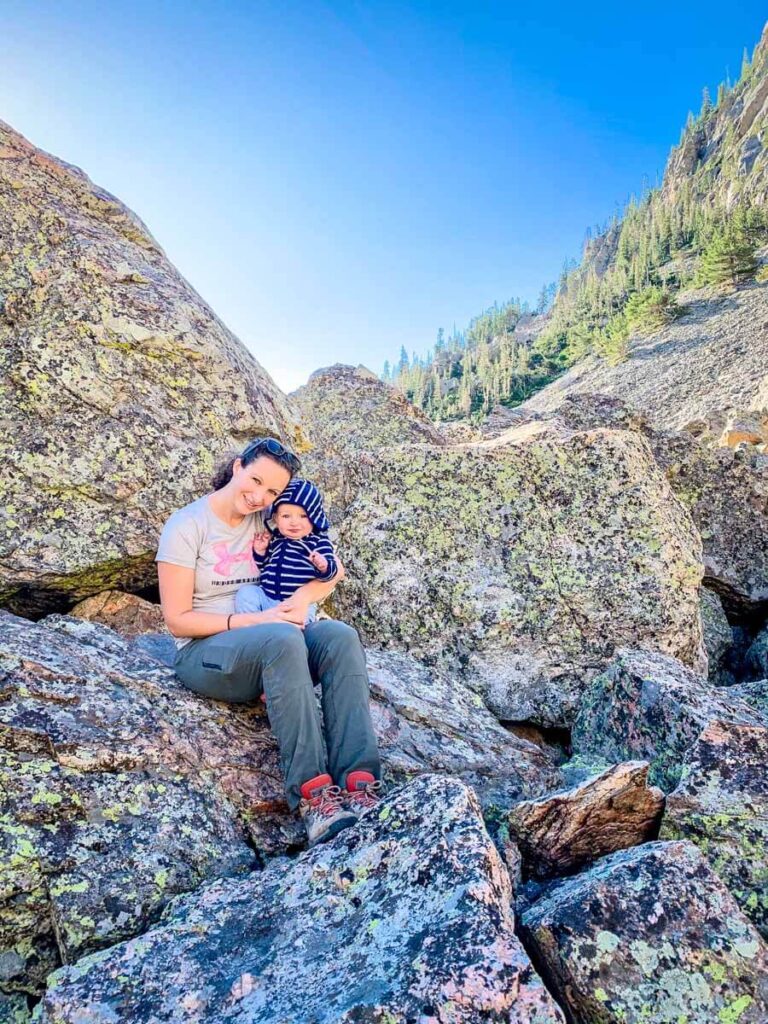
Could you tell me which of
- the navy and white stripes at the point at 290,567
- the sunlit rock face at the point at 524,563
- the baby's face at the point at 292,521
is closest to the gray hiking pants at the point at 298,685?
the navy and white stripes at the point at 290,567

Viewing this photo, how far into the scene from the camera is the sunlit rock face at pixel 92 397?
800cm

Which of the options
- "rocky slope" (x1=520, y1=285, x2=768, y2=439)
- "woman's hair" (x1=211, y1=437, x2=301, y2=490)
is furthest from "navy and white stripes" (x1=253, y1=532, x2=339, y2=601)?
"rocky slope" (x1=520, y1=285, x2=768, y2=439)

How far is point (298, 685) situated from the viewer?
211 inches

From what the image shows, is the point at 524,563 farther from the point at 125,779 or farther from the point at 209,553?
the point at 125,779

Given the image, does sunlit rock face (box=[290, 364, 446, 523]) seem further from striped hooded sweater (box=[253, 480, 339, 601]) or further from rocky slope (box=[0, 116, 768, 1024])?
striped hooded sweater (box=[253, 480, 339, 601])

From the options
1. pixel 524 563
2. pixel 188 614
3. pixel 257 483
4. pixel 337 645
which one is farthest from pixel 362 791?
pixel 524 563

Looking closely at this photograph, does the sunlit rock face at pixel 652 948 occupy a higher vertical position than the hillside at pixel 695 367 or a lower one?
lower

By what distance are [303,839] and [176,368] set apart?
287 inches

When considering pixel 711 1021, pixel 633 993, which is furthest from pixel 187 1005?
pixel 711 1021

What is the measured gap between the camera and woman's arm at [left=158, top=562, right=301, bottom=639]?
19.5 feet

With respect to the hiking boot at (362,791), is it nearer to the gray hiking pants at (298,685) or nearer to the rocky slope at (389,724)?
the gray hiking pants at (298,685)

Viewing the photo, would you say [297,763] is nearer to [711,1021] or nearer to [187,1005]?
[187,1005]

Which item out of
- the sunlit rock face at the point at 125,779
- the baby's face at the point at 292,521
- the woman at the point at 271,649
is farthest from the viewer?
the baby's face at the point at 292,521

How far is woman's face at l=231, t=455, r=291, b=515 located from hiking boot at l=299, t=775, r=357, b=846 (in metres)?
2.82
